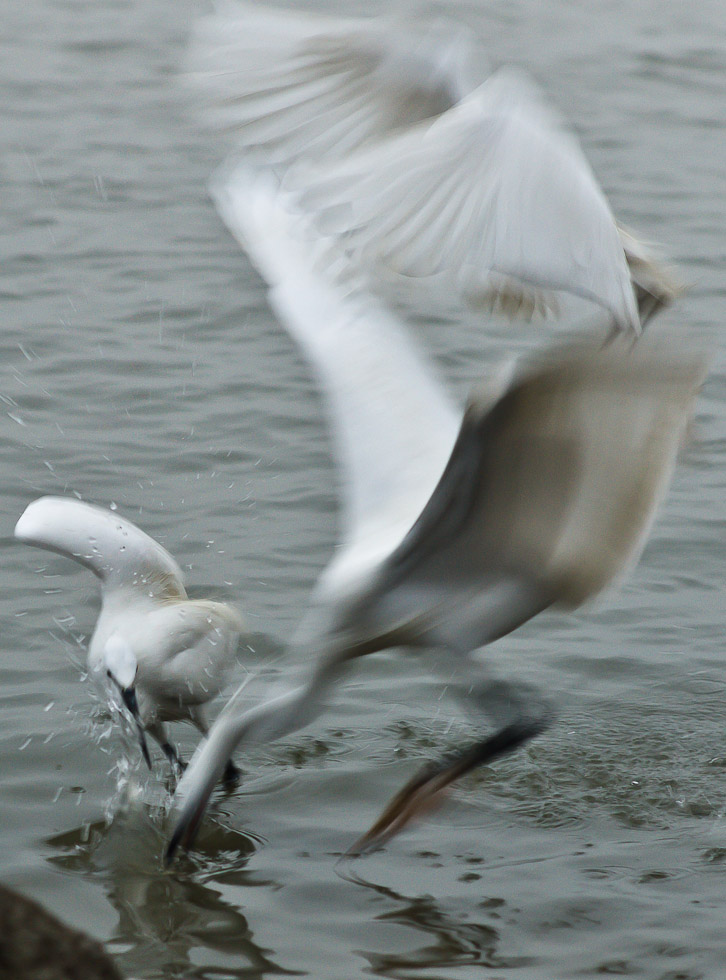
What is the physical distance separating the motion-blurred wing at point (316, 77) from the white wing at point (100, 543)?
1.39 m

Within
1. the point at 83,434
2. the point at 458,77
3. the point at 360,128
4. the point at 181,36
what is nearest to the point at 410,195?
the point at 360,128

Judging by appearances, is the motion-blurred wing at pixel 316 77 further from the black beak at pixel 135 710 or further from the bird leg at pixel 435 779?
the bird leg at pixel 435 779

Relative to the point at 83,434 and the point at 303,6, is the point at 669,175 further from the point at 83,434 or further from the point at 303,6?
the point at 83,434

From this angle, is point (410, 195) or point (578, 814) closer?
point (410, 195)

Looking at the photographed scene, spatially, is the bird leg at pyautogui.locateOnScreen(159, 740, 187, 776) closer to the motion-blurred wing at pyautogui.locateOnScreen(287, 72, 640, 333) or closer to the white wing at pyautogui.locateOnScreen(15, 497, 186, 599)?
the white wing at pyautogui.locateOnScreen(15, 497, 186, 599)

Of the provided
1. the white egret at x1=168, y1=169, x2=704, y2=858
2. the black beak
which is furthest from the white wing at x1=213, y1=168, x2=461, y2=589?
the black beak

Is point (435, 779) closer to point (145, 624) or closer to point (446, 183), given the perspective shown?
point (145, 624)

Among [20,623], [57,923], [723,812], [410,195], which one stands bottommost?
[723,812]

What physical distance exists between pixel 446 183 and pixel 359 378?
5.13ft

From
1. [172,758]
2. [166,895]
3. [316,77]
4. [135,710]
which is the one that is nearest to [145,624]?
[135,710]

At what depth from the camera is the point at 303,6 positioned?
11.9 metres

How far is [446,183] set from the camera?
296 centimetres

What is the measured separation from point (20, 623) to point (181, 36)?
737 cm

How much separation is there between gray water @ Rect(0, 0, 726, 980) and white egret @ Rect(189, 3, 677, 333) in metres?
0.41
